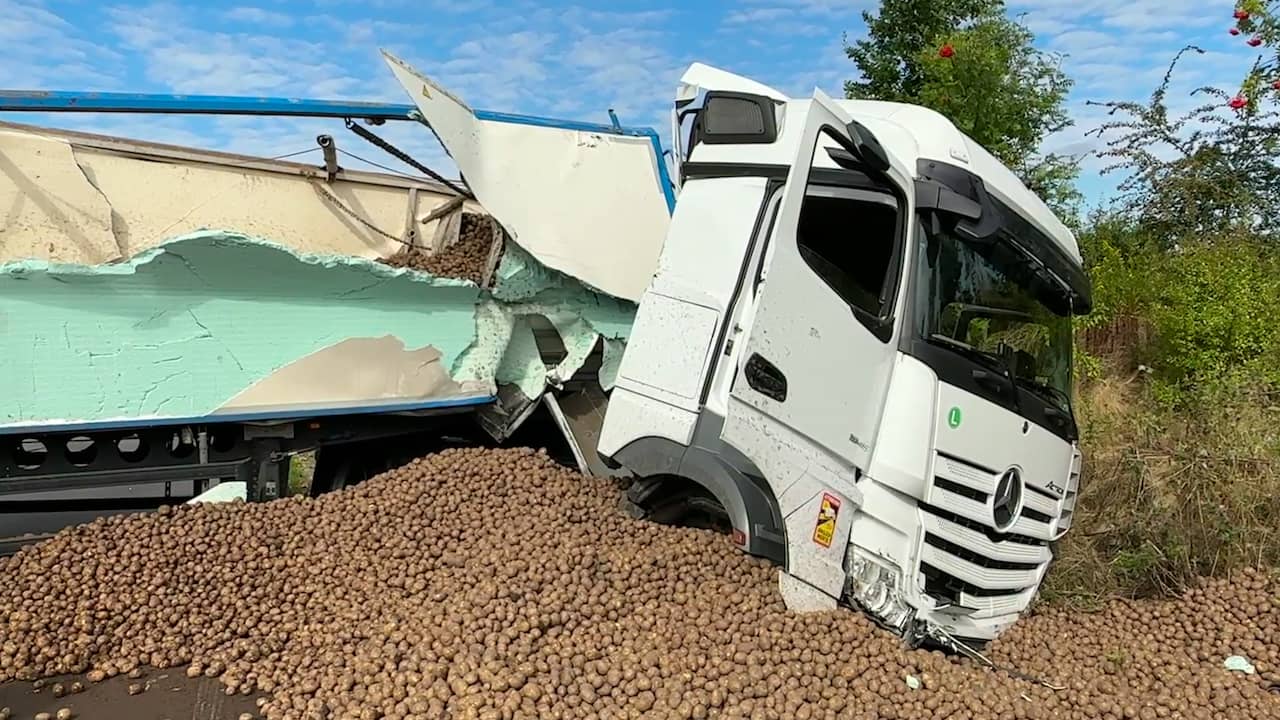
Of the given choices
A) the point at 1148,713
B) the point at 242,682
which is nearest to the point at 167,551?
the point at 242,682

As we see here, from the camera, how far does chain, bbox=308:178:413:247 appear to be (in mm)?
5340

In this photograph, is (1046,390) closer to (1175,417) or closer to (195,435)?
(1175,417)

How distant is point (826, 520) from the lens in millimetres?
3787

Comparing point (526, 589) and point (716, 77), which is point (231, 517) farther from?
point (716, 77)

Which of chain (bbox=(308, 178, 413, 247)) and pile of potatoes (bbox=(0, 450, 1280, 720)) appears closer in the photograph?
pile of potatoes (bbox=(0, 450, 1280, 720))

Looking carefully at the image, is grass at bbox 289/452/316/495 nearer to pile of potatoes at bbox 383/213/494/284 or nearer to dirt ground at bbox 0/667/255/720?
pile of potatoes at bbox 383/213/494/284

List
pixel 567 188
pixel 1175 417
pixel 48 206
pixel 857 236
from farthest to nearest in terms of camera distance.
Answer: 1. pixel 1175 417
2. pixel 567 188
3. pixel 48 206
4. pixel 857 236

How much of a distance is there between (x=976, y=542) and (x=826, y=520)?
34.0 inches

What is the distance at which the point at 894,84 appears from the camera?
503 inches

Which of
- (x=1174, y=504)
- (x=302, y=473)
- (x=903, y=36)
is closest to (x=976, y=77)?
(x=903, y=36)

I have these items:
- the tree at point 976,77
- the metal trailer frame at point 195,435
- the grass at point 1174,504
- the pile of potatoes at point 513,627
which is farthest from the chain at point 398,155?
the tree at point 976,77

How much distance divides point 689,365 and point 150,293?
280 cm

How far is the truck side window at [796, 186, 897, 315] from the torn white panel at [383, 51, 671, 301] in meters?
1.66

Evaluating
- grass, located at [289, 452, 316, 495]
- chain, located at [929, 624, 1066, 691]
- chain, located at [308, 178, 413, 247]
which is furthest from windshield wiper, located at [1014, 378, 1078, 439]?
grass, located at [289, 452, 316, 495]
